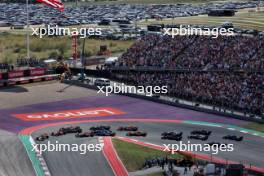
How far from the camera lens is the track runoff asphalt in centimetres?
4275

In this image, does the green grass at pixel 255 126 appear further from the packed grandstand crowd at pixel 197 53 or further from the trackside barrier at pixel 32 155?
the trackside barrier at pixel 32 155

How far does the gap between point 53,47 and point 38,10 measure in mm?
85162

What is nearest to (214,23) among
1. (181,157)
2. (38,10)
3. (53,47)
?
(53,47)

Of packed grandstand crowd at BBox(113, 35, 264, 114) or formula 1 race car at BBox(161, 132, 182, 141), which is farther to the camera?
packed grandstand crowd at BBox(113, 35, 264, 114)

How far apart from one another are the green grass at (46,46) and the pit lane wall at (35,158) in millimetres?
43465

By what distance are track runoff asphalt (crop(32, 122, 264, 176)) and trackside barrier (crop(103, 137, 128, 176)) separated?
0.46m

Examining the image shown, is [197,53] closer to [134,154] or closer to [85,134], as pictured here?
[85,134]

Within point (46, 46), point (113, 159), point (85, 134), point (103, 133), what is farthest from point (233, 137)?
point (46, 46)

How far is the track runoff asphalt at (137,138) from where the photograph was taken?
140 ft

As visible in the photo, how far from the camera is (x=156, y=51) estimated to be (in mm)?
80750

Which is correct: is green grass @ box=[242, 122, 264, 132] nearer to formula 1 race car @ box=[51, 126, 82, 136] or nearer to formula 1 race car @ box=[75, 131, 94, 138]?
formula 1 race car @ box=[75, 131, 94, 138]

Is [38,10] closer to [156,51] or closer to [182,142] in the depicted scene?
[156,51]

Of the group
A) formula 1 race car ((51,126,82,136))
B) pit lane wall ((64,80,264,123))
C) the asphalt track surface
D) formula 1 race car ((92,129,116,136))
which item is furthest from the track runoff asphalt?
pit lane wall ((64,80,264,123))

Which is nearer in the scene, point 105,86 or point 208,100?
point 208,100
